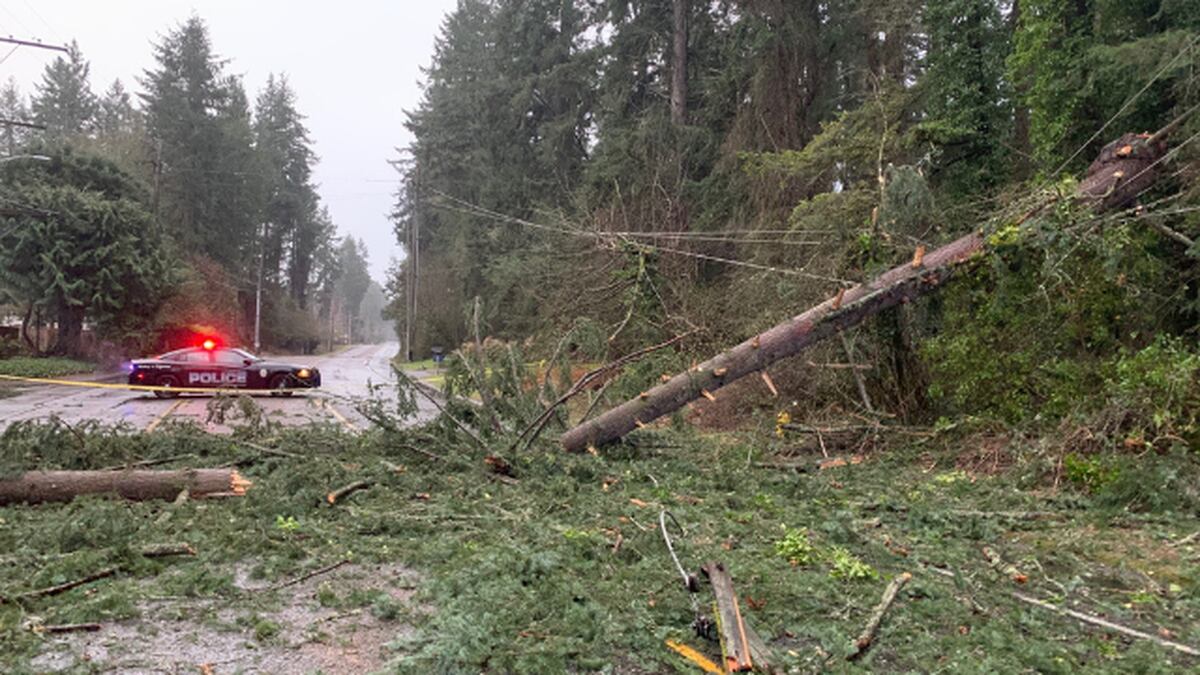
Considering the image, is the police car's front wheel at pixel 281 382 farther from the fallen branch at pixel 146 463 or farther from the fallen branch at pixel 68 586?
the fallen branch at pixel 68 586

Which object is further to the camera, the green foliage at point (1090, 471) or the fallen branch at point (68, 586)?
the green foliage at point (1090, 471)

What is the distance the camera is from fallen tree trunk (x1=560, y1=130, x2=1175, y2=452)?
7340 millimetres

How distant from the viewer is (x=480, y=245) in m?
31.5

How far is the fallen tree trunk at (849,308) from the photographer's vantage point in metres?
7.34

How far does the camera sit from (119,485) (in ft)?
A: 19.2

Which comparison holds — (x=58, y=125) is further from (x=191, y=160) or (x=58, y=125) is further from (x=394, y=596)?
(x=394, y=596)

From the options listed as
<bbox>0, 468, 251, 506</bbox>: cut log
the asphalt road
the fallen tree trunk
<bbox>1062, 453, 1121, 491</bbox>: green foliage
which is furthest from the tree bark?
<bbox>0, 468, 251, 506</bbox>: cut log

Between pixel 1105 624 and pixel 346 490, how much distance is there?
502 centimetres

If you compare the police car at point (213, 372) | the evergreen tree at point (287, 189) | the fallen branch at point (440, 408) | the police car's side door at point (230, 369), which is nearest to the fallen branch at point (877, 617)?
the fallen branch at point (440, 408)

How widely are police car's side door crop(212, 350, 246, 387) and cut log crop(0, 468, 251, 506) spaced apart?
10888mm

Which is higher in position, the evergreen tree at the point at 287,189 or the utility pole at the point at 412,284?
the evergreen tree at the point at 287,189

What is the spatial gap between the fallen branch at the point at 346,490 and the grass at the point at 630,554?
0.12m

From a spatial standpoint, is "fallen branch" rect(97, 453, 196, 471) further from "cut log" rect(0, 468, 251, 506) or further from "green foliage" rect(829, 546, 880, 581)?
"green foliage" rect(829, 546, 880, 581)

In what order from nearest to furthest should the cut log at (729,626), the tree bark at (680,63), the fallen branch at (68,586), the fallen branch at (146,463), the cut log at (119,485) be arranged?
the cut log at (729,626) < the fallen branch at (68,586) < the cut log at (119,485) < the fallen branch at (146,463) < the tree bark at (680,63)
